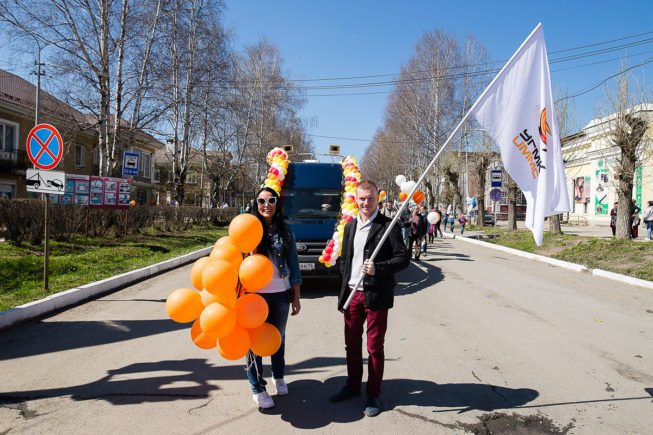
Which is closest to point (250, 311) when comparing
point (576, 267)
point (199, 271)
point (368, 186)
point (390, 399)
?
point (199, 271)

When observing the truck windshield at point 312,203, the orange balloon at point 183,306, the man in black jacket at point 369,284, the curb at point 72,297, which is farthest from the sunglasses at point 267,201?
the truck windshield at point 312,203

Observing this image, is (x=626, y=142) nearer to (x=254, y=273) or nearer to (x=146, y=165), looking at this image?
(x=254, y=273)

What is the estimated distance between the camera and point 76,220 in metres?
13.4

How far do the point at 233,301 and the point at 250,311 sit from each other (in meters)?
0.16

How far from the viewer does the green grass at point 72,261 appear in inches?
309

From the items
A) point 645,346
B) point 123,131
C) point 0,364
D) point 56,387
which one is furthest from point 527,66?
point 123,131

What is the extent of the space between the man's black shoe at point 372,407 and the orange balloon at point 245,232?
1.56m

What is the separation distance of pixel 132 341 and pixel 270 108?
34098 millimetres

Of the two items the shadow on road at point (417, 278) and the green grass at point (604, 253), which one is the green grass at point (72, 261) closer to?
the shadow on road at point (417, 278)

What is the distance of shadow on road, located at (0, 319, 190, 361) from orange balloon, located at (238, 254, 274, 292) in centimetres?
318

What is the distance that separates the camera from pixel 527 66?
434 cm

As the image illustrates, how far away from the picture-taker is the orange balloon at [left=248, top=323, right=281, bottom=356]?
338cm

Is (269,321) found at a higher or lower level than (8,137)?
lower

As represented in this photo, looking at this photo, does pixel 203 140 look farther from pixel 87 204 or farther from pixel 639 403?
pixel 639 403
